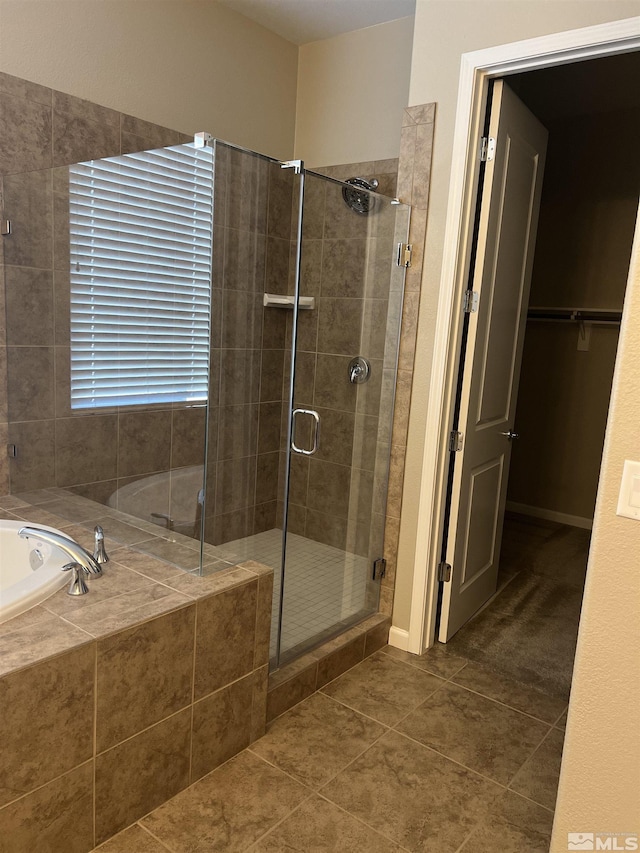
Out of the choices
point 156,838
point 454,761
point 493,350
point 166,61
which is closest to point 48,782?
point 156,838

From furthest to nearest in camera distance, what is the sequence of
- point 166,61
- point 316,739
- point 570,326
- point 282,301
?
point 570,326 → point 166,61 → point 316,739 → point 282,301

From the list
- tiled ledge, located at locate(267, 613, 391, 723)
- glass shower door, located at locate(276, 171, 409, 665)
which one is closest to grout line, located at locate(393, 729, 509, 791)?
tiled ledge, located at locate(267, 613, 391, 723)

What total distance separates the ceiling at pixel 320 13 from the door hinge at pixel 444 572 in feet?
8.21

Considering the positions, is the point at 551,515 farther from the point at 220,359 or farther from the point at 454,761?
the point at 220,359

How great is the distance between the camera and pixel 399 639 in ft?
8.82

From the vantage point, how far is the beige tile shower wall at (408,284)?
2404 mm

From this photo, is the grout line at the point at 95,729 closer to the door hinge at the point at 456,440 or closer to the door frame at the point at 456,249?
the door frame at the point at 456,249

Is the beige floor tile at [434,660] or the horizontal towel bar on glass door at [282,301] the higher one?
the horizontal towel bar on glass door at [282,301]

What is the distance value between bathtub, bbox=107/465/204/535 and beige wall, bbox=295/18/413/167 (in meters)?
2.05

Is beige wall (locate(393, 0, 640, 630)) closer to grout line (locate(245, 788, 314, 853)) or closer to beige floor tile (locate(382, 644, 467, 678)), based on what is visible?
beige floor tile (locate(382, 644, 467, 678))

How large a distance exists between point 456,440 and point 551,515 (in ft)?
8.04

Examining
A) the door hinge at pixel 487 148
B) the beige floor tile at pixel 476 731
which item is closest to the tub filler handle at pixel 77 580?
→ the beige floor tile at pixel 476 731

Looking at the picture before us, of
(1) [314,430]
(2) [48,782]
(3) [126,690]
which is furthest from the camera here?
(1) [314,430]

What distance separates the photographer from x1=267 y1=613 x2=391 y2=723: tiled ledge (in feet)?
7.13
